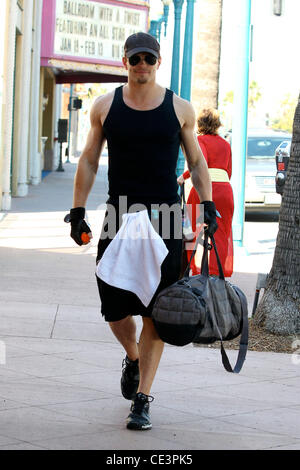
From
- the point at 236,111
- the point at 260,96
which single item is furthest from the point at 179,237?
the point at 260,96

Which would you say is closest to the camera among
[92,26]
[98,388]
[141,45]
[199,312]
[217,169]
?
[199,312]

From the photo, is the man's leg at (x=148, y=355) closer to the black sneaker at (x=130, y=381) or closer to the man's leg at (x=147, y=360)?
the man's leg at (x=147, y=360)

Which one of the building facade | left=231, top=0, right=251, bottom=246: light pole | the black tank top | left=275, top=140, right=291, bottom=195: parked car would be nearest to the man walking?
the black tank top

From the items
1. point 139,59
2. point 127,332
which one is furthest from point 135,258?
point 139,59

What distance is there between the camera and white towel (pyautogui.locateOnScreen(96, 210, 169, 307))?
17.8 ft

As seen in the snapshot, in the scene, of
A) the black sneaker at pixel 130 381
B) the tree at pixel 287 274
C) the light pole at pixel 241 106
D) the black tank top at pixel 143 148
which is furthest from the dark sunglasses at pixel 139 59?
the light pole at pixel 241 106

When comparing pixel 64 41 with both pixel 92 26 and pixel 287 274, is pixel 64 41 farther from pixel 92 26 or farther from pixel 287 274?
pixel 287 274

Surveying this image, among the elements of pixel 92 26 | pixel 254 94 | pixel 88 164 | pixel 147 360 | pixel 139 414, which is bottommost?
pixel 139 414

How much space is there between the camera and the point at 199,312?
16.7 ft

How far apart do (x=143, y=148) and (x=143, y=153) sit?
0.09 ft

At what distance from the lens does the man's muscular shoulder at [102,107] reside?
5555 mm

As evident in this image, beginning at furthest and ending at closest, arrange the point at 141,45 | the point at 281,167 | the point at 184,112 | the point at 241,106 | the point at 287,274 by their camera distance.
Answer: the point at 281,167 → the point at 241,106 → the point at 287,274 → the point at 184,112 → the point at 141,45

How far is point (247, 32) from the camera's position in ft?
49.4
